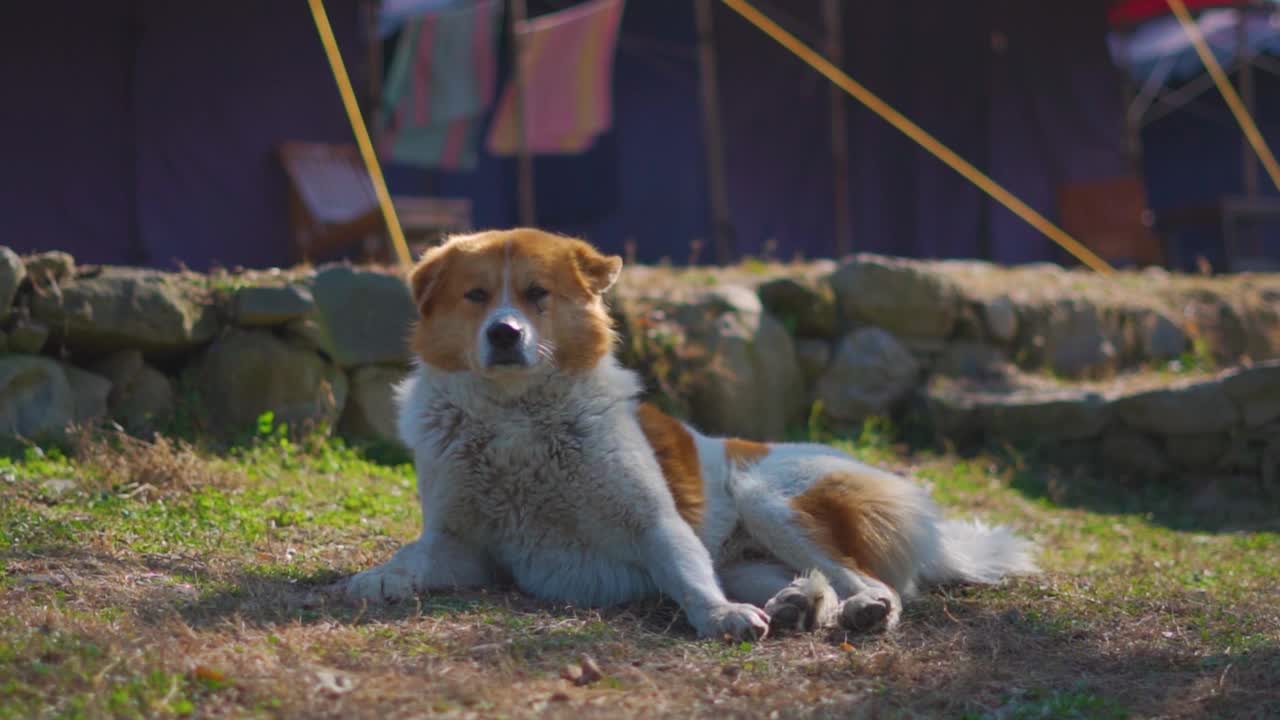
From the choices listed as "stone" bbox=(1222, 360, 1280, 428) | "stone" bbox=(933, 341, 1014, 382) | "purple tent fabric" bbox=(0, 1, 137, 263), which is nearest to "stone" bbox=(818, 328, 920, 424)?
"stone" bbox=(933, 341, 1014, 382)

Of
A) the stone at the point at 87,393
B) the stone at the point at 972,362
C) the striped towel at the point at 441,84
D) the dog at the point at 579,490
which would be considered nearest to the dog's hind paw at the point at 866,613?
the dog at the point at 579,490

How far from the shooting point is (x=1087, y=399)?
697 cm

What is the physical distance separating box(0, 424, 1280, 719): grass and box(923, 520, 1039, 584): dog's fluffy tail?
0.29ft

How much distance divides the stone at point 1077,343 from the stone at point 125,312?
19.4 feet

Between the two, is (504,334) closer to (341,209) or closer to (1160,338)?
(341,209)

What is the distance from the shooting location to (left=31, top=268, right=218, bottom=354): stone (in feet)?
17.7

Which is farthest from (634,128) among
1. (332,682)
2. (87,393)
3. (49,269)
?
(332,682)

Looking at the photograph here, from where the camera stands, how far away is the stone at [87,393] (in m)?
5.37

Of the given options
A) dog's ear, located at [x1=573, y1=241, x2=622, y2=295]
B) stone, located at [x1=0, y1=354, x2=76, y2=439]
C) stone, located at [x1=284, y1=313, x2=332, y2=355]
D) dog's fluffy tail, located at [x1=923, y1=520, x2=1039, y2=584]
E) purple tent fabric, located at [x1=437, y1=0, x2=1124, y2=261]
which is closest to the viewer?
dog's ear, located at [x1=573, y1=241, x2=622, y2=295]

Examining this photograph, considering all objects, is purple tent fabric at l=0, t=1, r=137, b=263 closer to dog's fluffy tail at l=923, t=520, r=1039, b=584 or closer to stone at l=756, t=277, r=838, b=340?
stone at l=756, t=277, r=838, b=340

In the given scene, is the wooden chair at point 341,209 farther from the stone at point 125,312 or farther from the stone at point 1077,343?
the stone at point 1077,343

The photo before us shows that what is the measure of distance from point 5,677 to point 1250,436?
259 inches

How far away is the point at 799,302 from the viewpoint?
7.69 metres

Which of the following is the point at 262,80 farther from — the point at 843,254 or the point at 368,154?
the point at 843,254
